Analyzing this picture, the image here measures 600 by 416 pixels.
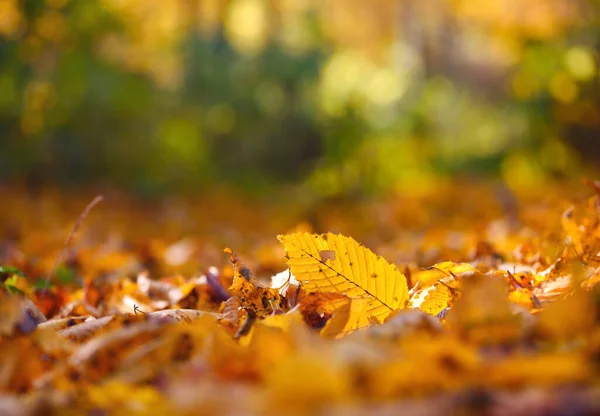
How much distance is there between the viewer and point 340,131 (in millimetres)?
6344

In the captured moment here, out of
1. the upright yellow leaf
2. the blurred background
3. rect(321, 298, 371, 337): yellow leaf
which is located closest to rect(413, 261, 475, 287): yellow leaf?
the upright yellow leaf

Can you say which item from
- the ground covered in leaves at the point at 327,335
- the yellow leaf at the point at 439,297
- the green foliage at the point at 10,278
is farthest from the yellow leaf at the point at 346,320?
the green foliage at the point at 10,278

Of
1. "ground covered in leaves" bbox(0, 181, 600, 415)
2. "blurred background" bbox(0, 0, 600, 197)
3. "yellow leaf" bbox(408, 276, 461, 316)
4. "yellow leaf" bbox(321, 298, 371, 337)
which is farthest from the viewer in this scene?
"blurred background" bbox(0, 0, 600, 197)

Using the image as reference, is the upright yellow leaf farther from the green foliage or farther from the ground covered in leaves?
the green foliage

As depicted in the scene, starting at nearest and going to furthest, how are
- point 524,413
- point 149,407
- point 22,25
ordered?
point 524,413, point 149,407, point 22,25

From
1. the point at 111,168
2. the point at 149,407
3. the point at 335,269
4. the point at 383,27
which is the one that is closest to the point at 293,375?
the point at 149,407

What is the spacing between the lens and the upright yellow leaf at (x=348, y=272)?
1.31 m

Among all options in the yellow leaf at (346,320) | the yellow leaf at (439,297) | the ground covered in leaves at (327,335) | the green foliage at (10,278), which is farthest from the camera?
the green foliage at (10,278)

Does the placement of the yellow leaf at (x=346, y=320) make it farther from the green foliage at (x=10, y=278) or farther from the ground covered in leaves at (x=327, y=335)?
the green foliage at (x=10, y=278)

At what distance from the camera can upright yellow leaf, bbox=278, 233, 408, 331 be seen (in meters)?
1.31

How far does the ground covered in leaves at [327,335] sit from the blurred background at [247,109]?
3.73 metres

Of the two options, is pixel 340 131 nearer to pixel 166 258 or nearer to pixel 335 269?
pixel 166 258

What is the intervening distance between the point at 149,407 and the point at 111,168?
18.8ft

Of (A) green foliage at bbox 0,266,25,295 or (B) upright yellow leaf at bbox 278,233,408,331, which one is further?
(A) green foliage at bbox 0,266,25,295
